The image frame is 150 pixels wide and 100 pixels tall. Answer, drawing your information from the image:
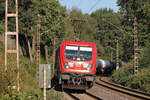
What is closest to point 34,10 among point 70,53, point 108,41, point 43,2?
point 43,2

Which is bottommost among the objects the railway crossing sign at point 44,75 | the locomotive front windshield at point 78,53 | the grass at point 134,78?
the grass at point 134,78

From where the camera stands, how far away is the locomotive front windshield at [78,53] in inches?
715

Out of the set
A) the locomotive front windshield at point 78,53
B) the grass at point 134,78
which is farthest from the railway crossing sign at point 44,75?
the grass at point 134,78

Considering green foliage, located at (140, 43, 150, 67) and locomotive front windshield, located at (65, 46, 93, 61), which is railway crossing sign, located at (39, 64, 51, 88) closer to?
locomotive front windshield, located at (65, 46, 93, 61)

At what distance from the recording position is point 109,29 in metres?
80.6

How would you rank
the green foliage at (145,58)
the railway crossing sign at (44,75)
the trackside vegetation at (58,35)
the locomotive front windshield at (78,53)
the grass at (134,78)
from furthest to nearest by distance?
the green foliage at (145,58), the grass at (134,78), the locomotive front windshield at (78,53), the trackside vegetation at (58,35), the railway crossing sign at (44,75)

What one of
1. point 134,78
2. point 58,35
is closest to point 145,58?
point 134,78

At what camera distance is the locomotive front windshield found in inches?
715

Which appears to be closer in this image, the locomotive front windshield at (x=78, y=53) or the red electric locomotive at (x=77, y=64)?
the red electric locomotive at (x=77, y=64)

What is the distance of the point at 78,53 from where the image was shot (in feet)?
60.2

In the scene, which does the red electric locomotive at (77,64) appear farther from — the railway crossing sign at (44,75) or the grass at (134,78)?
the railway crossing sign at (44,75)

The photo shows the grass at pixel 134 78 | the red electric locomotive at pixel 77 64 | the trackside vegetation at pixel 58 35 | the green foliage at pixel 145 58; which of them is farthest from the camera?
the green foliage at pixel 145 58

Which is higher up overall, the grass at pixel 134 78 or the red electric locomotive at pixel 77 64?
the red electric locomotive at pixel 77 64

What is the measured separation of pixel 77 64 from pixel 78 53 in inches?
30.4
